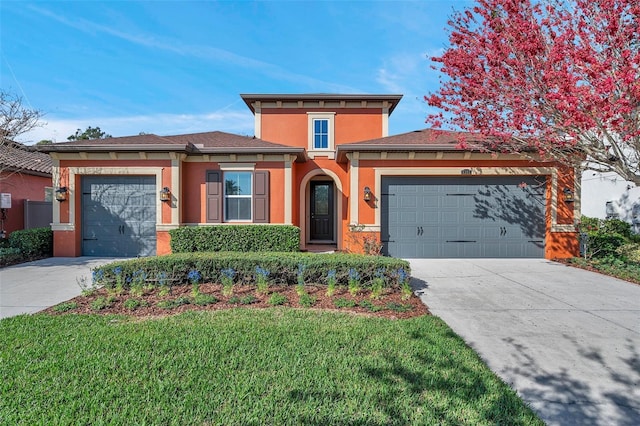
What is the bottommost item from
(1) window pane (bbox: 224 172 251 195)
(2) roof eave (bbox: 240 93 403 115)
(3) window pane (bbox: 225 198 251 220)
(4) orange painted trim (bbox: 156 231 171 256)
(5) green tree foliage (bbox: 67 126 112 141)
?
(4) orange painted trim (bbox: 156 231 171 256)

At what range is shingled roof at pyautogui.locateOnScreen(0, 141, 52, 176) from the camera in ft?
32.7

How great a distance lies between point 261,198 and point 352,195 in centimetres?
281

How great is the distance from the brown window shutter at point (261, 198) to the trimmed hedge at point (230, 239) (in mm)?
825

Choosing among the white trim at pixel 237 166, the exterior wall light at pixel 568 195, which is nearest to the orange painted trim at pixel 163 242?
the white trim at pixel 237 166

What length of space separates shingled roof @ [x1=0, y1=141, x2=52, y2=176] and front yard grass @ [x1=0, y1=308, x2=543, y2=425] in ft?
31.4

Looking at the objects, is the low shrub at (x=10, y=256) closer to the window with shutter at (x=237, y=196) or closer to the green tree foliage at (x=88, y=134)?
the window with shutter at (x=237, y=196)

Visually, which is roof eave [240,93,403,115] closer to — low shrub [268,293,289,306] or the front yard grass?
low shrub [268,293,289,306]

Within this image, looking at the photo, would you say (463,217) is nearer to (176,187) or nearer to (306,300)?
(306,300)

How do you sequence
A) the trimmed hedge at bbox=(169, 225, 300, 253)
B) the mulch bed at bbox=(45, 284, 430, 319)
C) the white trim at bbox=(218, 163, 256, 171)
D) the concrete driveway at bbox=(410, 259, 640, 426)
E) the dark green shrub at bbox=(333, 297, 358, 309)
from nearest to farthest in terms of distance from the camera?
the concrete driveway at bbox=(410, 259, 640, 426) → the mulch bed at bbox=(45, 284, 430, 319) → the dark green shrub at bbox=(333, 297, 358, 309) → the trimmed hedge at bbox=(169, 225, 300, 253) → the white trim at bbox=(218, 163, 256, 171)

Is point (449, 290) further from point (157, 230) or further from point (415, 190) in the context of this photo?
point (157, 230)

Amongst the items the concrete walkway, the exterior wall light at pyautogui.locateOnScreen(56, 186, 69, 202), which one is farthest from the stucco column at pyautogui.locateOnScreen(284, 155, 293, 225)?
the exterior wall light at pyautogui.locateOnScreen(56, 186, 69, 202)

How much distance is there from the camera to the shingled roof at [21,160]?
392 inches

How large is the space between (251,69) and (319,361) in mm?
11631

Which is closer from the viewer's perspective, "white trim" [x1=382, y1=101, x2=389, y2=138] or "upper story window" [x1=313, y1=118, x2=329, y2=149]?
"upper story window" [x1=313, y1=118, x2=329, y2=149]
